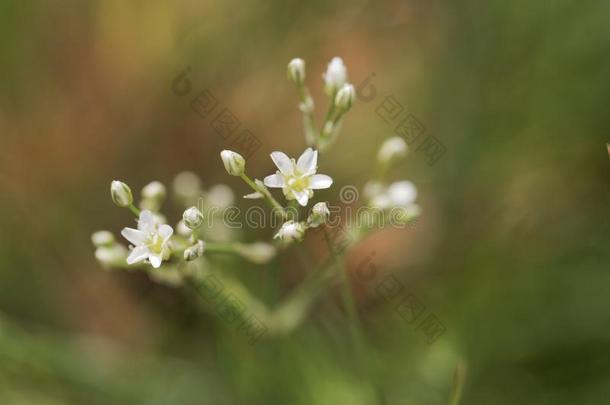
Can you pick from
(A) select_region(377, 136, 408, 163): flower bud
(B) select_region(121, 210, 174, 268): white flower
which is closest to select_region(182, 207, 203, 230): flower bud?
(B) select_region(121, 210, 174, 268): white flower

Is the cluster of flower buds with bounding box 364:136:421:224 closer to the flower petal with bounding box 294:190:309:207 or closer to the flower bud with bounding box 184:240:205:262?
the flower petal with bounding box 294:190:309:207

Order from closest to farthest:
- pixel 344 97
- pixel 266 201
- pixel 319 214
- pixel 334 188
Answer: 1. pixel 319 214
2. pixel 266 201
3. pixel 344 97
4. pixel 334 188

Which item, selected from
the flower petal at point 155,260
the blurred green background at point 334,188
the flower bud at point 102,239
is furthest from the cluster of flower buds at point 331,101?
the blurred green background at point 334,188

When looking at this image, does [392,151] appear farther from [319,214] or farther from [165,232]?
[165,232]

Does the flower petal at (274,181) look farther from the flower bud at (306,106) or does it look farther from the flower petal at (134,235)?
the flower petal at (134,235)

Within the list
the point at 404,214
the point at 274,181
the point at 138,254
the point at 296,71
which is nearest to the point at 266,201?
the point at 274,181

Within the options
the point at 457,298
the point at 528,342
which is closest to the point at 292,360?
the point at 457,298

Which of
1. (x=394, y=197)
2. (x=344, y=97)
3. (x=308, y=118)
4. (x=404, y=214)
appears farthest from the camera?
(x=394, y=197)
